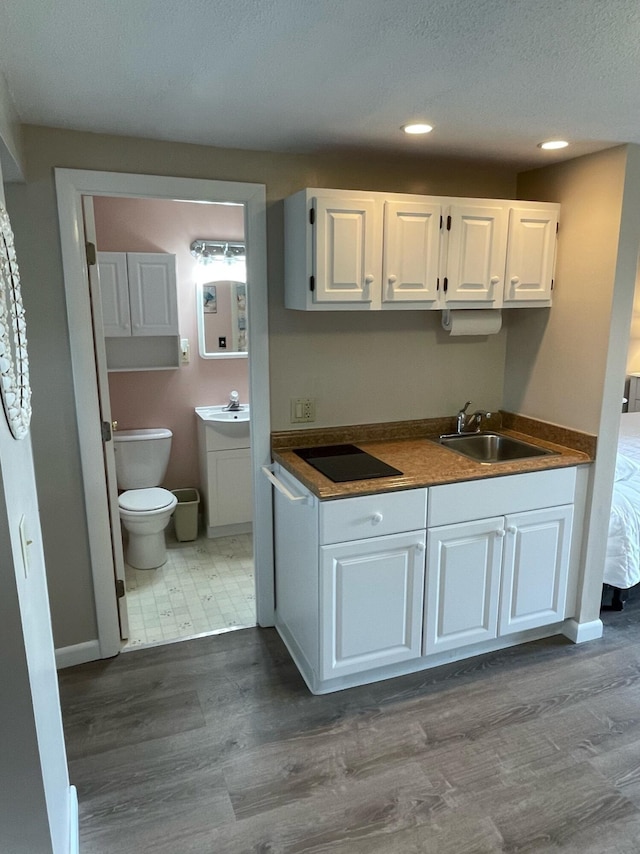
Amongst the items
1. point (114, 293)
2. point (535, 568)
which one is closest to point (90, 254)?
point (114, 293)

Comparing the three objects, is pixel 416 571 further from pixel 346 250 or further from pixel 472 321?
pixel 346 250

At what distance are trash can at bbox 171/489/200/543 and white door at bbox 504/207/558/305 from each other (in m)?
2.42

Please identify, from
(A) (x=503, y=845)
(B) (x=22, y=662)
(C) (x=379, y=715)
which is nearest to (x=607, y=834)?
(A) (x=503, y=845)

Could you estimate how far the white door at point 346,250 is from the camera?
2271 mm

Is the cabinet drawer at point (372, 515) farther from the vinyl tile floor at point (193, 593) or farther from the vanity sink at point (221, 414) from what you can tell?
the vanity sink at point (221, 414)

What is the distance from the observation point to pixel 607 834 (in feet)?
5.86

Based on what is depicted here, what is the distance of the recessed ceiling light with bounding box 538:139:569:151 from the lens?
7.41 feet

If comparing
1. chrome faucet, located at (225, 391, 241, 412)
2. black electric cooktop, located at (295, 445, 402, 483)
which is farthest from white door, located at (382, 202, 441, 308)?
chrome faucet, located at (225, 391, 241, 412)

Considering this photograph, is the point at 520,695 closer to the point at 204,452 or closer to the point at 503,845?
the point at 503,845

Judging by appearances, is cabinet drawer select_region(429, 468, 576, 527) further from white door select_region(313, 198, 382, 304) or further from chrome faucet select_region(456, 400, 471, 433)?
white door select_region(313, 198, 382, 304)

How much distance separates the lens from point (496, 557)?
2504mm

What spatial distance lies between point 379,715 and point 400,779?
319 millimetres

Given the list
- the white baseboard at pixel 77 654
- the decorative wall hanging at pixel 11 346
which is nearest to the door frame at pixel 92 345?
the white baseboard at pixel 77 654

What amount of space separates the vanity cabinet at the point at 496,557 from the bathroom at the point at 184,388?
118 centimetres
